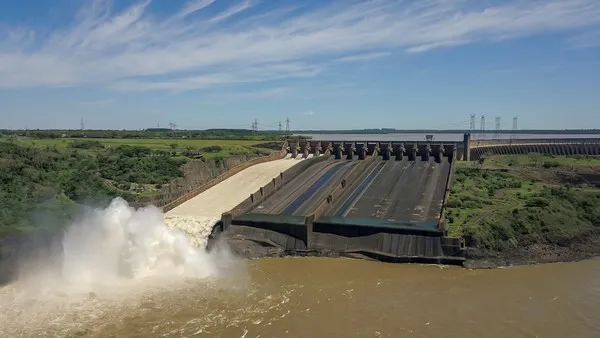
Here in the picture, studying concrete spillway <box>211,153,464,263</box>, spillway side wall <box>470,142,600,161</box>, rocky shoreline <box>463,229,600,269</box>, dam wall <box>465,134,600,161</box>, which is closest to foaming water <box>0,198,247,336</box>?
concrete spillway <box>211,153,464,263</box>

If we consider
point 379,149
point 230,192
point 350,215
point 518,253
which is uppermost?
point 379,149

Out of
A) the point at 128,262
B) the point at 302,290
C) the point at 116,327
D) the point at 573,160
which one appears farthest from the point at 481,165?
the point at 116,327

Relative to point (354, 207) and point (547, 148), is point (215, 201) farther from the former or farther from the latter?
point (547, 148)

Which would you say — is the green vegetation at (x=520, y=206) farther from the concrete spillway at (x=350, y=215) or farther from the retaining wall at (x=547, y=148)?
the retaining wall at (x=547, y=148)

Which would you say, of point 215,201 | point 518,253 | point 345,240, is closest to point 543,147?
point 518,253

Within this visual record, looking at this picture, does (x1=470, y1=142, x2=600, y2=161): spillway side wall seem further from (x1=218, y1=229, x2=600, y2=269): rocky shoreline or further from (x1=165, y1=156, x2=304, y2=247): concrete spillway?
(x1=218, y1=229, x2=600, y2=269): rocky shoreline
